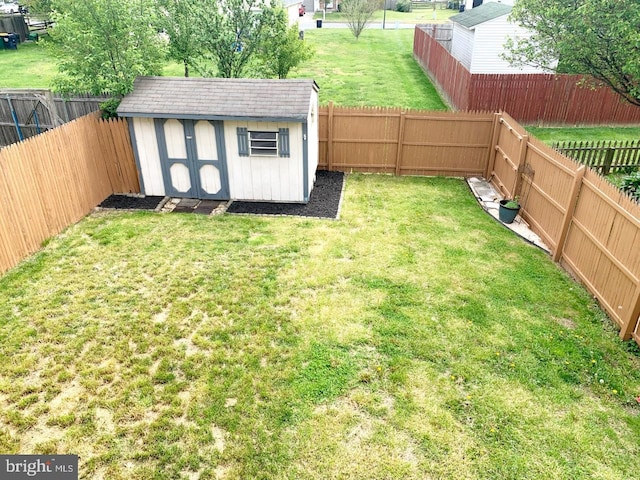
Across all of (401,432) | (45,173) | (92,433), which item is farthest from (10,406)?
(45,173)

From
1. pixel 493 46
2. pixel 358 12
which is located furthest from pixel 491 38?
pixel 358 12

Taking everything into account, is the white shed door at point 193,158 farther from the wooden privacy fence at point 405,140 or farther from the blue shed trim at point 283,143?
the wooden privacy fence at point 405,140

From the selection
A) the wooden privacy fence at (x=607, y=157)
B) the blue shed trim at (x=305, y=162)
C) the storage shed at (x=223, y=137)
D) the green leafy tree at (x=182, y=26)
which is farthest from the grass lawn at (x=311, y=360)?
the green leafy tree at (x=182, y=26)

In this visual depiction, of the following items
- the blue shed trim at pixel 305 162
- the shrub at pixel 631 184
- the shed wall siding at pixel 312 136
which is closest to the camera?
the shrub at pixel 631 184

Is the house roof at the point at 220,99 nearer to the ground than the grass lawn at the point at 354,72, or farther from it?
farther from it

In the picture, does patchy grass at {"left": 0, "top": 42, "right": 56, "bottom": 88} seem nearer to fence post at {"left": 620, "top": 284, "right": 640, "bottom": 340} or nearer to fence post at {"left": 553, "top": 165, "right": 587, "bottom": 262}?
fence post at {"left": 553, "top": 165, "right": 587, "bottom": 262}

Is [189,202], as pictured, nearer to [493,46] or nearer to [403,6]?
[493,46]
